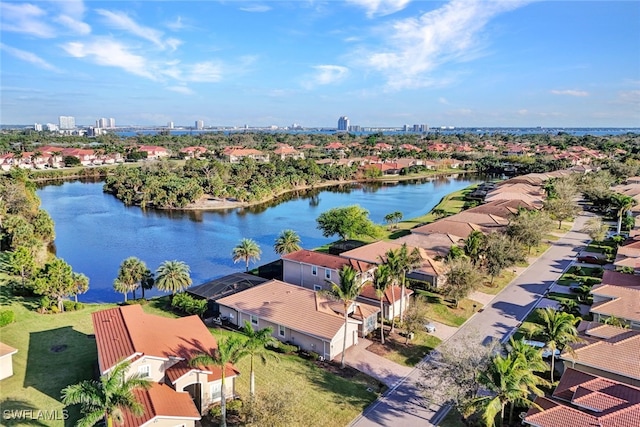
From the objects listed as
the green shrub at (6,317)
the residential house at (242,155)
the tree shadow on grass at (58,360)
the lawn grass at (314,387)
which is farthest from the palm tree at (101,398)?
the residential house at (242,155)

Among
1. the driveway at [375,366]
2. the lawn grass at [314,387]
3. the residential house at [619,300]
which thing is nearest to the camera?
the lawn grass at [314,387]

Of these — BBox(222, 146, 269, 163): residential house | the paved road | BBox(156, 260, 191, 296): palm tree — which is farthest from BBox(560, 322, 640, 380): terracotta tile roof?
BBox(222, 146, 269, 163): residential house

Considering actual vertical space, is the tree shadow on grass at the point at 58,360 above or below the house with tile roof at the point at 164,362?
below

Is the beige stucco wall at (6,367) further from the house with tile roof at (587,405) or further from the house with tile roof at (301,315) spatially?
the house with tile roof at (587,405)

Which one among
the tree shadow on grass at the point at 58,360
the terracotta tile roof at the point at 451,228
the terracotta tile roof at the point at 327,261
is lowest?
the tree shadow on grass at the point at 58,360

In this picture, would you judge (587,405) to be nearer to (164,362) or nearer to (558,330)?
(558,330)

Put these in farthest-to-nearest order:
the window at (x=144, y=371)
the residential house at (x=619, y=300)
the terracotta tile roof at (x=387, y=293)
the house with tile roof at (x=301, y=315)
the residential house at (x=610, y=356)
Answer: the terracotta tile roof at (x=387, y=293), the residential house at (x=619, y=300), the house with tile roof at (x=301, y=315), the residential house at (x=610, y=356), the window at (x=144, y=371)

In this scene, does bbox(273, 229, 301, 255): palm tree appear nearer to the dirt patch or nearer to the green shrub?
the dirt patch

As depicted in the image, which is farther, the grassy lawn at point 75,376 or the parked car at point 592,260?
the parked car at point 592,260
